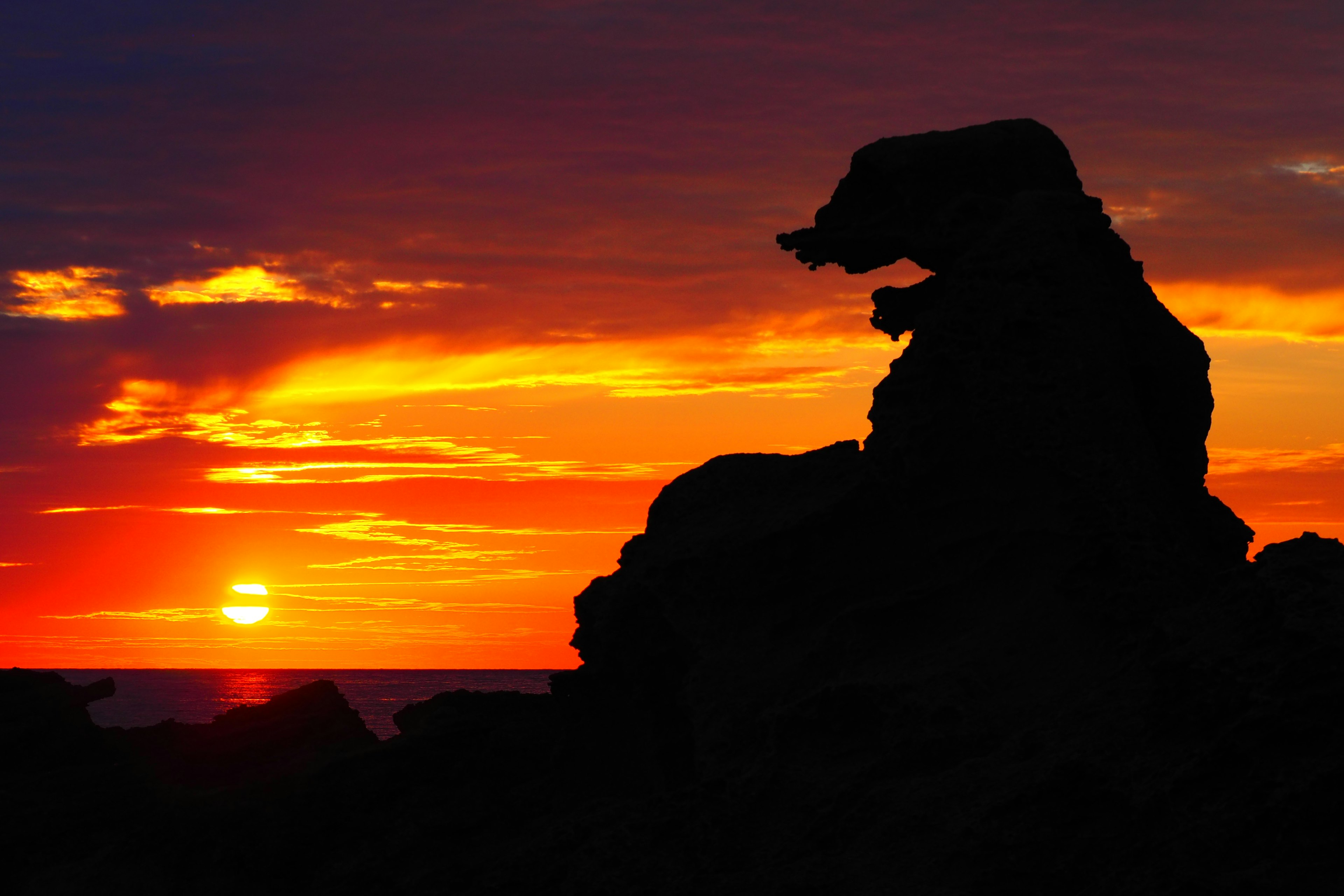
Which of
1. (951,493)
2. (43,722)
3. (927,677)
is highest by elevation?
(951,493)

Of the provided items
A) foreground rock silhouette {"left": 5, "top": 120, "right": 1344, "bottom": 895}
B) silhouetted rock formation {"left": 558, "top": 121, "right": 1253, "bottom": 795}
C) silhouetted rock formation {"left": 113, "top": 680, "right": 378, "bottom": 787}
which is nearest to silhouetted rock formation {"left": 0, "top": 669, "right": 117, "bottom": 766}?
silhouetted rock formation {"left": 113, "top": 680, "right": 378, "bottom": 787}

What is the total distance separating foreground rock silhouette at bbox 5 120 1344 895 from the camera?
10.2 m

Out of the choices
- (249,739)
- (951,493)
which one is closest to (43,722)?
(249,739)

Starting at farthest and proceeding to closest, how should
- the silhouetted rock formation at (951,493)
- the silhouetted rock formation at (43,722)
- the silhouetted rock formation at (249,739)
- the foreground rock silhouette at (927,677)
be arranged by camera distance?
the silhouetted rock formation at (43,722)
the silhouetted rock formation at (249,739)
the silhouetted rock formation at (951,493)
the foreground rock silhouette at (927,677)

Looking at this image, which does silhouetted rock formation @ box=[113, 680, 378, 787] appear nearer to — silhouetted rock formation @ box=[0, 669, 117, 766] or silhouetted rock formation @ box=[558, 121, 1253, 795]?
silhouetted rock formation @ box=[0, 669, 117, 766]

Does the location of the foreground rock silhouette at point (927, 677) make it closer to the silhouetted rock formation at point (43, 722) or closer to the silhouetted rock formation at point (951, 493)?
the silhouetted rock formation at point (951, 493)

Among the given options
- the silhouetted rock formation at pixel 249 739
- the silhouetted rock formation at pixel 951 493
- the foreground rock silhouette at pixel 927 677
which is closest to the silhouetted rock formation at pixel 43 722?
the silhouetted rock formation at pixel 249 739

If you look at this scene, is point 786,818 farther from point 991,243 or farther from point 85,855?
point 85,855

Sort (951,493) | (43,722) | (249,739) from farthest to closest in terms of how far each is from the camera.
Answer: (43,722) < (249,739) < (951,493)

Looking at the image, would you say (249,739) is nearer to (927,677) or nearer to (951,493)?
(951,493)

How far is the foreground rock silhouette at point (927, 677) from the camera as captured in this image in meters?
10.2

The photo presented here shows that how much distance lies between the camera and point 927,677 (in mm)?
13250

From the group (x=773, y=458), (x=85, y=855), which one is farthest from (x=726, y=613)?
(x=85, y=855)

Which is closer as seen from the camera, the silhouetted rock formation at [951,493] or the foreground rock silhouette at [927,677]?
the foreground rock silhouette at [927,677]
